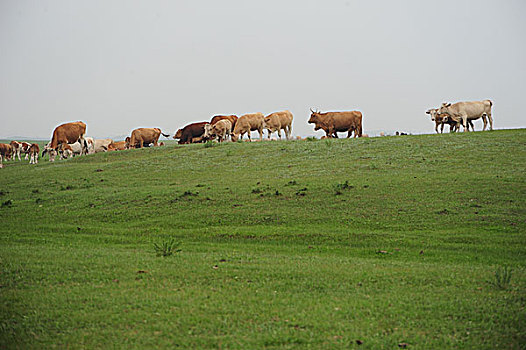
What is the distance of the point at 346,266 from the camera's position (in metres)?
7.78

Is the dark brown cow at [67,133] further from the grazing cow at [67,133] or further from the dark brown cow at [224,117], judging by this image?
the dark brown cow at [224,117]

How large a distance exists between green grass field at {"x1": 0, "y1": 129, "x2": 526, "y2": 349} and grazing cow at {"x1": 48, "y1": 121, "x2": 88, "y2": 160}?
52.9 feet

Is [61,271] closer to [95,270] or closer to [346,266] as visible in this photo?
[95,270]

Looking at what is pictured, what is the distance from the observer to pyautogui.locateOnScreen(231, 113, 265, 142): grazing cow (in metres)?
38.3

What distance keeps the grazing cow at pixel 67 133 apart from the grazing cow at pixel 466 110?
28663mm

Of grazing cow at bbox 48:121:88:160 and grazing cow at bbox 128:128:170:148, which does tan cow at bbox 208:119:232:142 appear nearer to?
grazing cow at bbox 128:128:170:148

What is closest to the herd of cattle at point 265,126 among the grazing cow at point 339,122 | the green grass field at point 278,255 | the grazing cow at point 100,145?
the grazing cow at point 339,122

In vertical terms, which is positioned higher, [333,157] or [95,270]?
[333,157]

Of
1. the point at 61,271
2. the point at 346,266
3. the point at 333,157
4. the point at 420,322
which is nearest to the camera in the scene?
the point at 420,322

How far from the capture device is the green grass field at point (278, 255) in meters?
5.06

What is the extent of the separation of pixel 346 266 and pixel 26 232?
8.31 metres

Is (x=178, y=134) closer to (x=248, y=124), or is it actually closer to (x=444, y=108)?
(x=248, y=124)

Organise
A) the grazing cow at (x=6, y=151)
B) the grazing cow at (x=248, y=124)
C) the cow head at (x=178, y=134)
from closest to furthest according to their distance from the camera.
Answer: the grazing cow at (x=248, y=124), the grazing cow at (x=6, y=151), the cow head at (x=178, y=134)

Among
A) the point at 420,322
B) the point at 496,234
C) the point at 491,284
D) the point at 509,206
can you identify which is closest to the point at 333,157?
the point at 509,206
